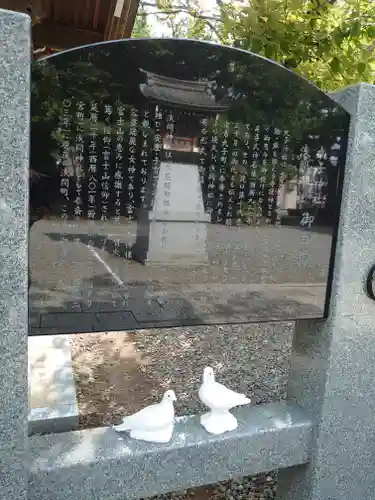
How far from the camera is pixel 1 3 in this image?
4.16 meters

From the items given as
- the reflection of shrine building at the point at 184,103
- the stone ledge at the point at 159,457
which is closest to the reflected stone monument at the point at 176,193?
the reflection of shrine building at the point at 184,103

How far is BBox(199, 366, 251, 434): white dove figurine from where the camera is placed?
2.12 metres

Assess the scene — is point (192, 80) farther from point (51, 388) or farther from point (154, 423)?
point (51, 388)

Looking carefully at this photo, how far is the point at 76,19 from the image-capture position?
4.81 metres

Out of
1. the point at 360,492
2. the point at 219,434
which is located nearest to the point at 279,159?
the point at 219,434

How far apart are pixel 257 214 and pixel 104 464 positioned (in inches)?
54.4

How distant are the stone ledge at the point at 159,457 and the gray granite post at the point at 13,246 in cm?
19

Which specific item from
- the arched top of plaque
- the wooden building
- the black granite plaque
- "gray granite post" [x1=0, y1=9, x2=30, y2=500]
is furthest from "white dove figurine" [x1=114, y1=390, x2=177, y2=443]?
the wooden building

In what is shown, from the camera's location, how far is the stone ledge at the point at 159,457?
1.90m

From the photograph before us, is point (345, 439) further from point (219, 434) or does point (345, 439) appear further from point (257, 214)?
point (257, 214)

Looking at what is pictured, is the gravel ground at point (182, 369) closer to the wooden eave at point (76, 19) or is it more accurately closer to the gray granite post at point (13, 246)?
the gray granite post at point (13, 246)

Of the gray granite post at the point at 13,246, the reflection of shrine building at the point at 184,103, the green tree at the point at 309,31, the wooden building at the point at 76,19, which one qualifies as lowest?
the gray granite post at the point at 13,246

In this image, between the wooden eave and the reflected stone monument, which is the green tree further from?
the reflected stone monument

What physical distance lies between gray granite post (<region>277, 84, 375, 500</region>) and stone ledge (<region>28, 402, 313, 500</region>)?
0.48ft
